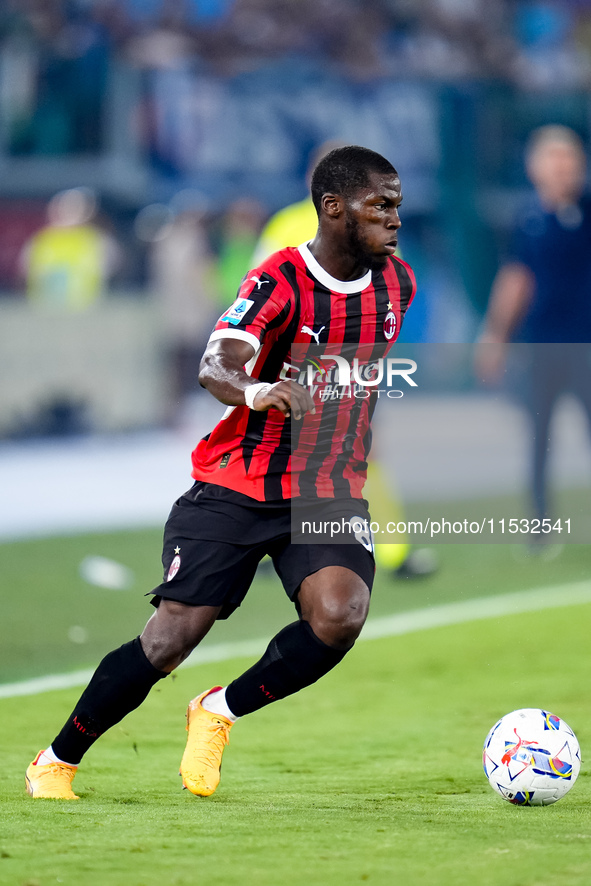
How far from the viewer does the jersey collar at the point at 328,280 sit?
3695 mm

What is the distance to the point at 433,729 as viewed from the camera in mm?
4742

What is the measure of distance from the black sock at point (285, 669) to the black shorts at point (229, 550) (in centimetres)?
14

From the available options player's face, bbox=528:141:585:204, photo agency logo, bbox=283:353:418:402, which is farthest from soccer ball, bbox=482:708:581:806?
player's face, bbox=528:141:585:204

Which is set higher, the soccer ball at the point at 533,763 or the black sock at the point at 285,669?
the black sock at the point at 285,669

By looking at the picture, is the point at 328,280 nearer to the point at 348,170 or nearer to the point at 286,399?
the point at 348,170

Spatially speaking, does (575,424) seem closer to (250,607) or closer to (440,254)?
(440,254)

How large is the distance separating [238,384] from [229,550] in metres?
0.54

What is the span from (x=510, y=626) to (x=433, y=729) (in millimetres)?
1779

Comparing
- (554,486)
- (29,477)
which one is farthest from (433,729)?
(29,477)

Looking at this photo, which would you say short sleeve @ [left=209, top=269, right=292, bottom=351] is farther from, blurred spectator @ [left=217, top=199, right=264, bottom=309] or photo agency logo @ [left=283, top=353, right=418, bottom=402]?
blurred spectator @ [left=217, top=199, right=264, bottom=309]

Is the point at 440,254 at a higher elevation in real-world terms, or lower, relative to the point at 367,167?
higher

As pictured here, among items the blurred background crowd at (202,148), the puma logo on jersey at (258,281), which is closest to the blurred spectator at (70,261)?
the blurred background crowd at (202,148)

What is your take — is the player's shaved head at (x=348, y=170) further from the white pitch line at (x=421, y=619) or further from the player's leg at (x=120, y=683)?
the white pitch line at (x=421, y=619)

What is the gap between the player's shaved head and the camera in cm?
362
